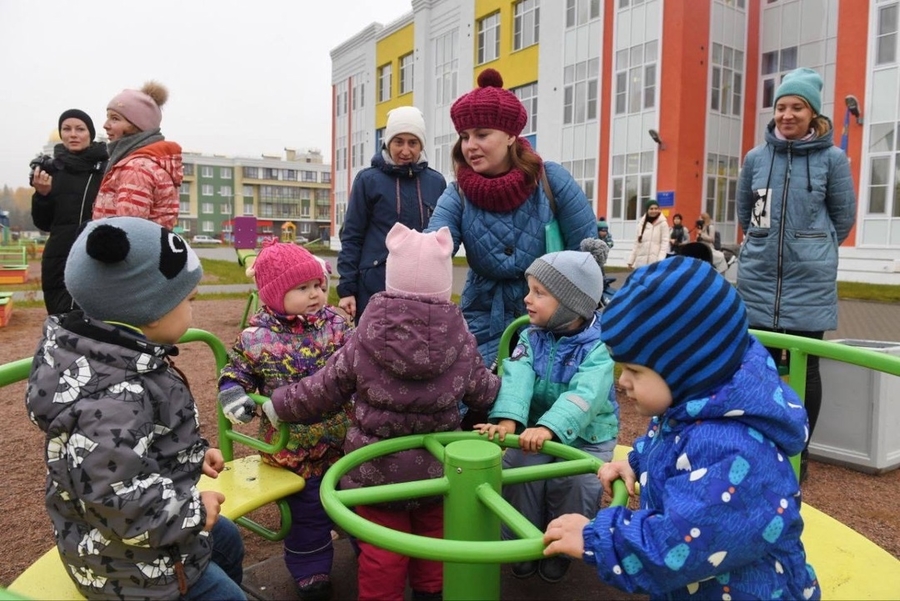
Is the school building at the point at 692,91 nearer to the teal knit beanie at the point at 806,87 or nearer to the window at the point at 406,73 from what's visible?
the window at the point at 406,73

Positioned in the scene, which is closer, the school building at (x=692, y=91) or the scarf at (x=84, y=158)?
the scarf at (x=84, y=158)

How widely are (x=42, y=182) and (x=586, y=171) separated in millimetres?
20646

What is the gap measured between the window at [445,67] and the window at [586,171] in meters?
8.07

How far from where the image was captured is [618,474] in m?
1.67

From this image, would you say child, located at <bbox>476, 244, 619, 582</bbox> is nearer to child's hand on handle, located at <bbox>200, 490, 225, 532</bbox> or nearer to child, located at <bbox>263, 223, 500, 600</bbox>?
child, located at <bbox>263, 223, 500, 600</bbox>

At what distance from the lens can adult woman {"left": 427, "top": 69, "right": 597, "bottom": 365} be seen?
268 centimetres

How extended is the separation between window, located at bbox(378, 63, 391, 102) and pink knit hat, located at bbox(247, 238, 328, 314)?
33793mm

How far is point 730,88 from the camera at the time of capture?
21469 mm

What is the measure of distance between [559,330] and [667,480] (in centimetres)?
107

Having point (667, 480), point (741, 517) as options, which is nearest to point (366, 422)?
point (667, 480)

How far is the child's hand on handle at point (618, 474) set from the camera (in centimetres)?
164

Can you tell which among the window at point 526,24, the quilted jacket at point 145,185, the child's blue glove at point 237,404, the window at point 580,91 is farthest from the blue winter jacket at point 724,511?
the window at point 526,24

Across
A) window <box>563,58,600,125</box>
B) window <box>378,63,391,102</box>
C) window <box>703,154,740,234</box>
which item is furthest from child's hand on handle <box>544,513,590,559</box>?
window <box>378,63,391,102</box>

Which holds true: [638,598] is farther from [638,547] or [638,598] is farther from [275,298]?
[275,298]
